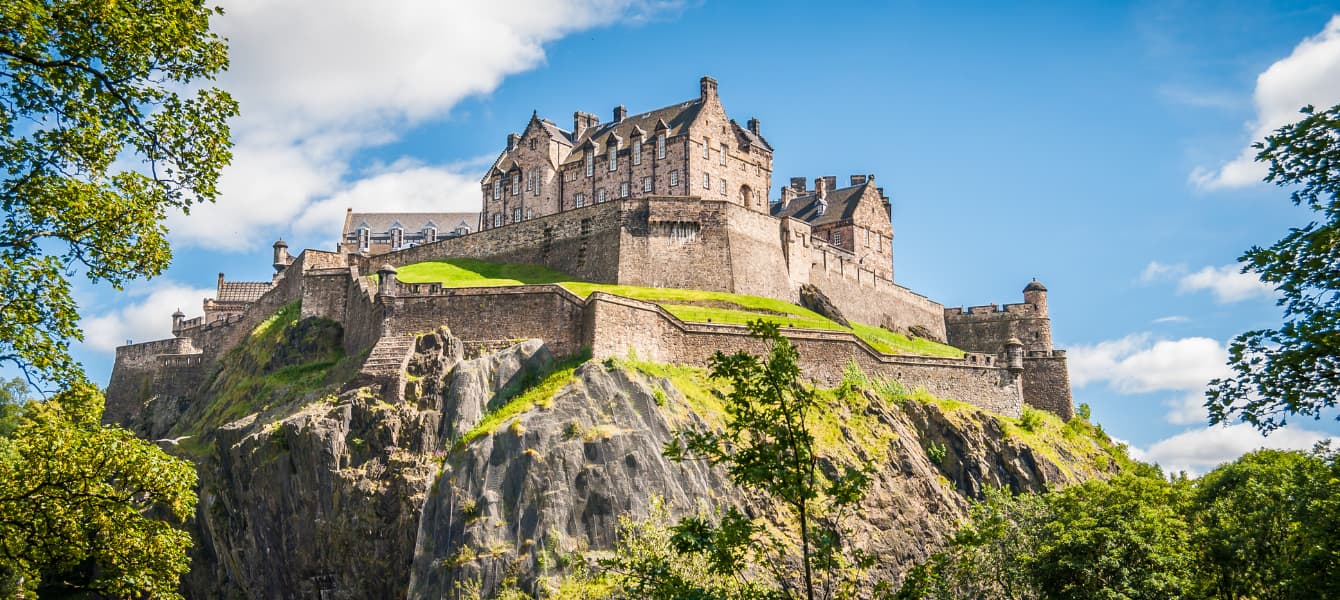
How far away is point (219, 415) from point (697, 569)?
3549 centimetres

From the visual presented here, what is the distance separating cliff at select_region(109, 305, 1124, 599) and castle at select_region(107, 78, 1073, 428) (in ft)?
6.80

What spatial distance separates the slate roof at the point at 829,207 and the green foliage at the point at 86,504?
69854 millimetres

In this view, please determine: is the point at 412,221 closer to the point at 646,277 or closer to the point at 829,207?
the point at 829,207

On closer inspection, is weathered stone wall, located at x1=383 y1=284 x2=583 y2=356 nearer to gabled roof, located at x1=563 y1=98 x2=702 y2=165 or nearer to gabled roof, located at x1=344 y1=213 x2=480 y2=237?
gabled roof, located at x1=563 y1=98 x2=702 y2=165

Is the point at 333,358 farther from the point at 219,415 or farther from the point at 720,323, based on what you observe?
the point at 720,323

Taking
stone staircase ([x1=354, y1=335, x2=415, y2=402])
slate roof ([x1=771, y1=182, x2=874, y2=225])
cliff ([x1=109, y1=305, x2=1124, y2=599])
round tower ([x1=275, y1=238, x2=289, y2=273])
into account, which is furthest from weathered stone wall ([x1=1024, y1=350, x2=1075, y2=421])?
round tower ([x1=275, y1=238, x2=289, y2=273])

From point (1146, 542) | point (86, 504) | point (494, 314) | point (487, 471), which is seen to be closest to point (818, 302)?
point (494, 314)

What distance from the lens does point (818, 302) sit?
71.8 metres

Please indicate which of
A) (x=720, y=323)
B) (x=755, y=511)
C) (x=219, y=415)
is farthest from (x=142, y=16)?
(x=219, y=415)

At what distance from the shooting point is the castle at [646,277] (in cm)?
5431

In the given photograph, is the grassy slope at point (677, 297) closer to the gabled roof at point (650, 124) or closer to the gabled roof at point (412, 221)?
the gabled roof at point (650, 124)

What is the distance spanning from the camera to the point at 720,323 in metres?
57.4

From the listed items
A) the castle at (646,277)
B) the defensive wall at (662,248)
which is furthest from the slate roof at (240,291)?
the defensive wall at (662,248)

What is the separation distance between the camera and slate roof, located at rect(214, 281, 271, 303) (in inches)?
3314
